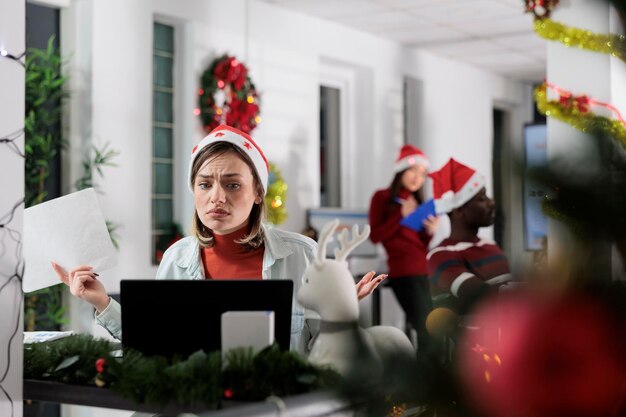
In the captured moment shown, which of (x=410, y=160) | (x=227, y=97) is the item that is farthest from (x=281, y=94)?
(x=410, y=160)

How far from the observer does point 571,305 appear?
0.38 meters

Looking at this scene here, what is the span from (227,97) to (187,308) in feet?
16.6

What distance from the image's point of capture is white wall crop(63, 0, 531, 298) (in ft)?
19.7

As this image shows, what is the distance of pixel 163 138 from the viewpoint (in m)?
6.56

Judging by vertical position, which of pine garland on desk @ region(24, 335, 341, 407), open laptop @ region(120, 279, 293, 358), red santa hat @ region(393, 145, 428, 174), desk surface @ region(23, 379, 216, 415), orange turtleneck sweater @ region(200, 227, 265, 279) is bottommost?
desk surface @ region(23, 379, 216, 415)

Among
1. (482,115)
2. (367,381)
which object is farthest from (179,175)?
(367,381)

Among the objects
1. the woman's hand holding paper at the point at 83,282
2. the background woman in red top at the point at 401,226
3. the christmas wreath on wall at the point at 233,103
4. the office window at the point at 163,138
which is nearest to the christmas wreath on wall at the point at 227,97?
the christmas wreath on wall at the point at 233,103

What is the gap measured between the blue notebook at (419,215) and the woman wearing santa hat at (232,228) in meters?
4.57

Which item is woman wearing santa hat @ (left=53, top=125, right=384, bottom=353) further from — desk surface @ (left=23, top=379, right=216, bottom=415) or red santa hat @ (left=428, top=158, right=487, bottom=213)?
red santa hat @ (left=428, top=158, right=487, bottom=213)

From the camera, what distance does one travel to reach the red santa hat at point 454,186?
4.36 metres

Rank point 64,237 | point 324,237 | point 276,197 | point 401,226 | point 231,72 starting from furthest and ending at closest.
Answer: point 401,226, point 276,197, point 231,72, point 64,237, point 324,237

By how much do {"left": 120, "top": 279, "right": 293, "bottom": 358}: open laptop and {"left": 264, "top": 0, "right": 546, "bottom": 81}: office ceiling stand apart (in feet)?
17.4

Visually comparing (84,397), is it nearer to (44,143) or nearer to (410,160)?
(44,143)

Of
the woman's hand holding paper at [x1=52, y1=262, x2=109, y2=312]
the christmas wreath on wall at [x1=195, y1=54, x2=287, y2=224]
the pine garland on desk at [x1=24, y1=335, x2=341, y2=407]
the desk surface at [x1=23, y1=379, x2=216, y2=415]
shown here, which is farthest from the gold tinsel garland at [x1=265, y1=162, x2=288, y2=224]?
the pine garland on desk at [x1=24, y1=335, x2=341, y2=407]
